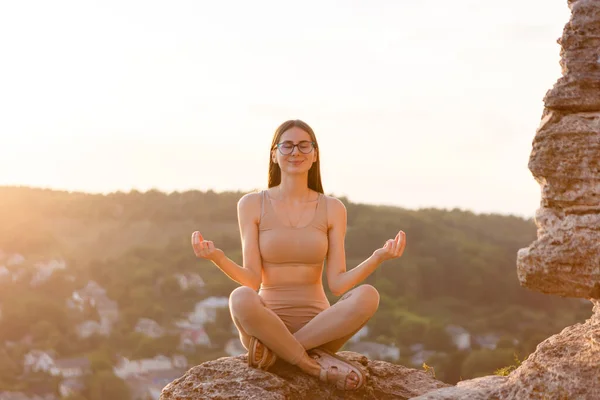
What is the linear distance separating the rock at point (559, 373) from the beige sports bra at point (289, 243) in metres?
1.52

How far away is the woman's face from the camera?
271 inches

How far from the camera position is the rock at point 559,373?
5402 mm

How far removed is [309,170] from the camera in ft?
23.8

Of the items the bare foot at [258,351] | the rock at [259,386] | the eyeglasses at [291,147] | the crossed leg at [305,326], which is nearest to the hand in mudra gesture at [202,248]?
the crossed leg at [305,326]

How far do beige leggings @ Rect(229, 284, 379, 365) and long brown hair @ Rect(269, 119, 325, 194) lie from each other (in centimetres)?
95

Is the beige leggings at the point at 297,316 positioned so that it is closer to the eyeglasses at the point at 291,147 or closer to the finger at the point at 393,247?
the finger at the point at 393,247

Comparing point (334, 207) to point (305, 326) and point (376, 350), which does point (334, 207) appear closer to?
point (305, 326)

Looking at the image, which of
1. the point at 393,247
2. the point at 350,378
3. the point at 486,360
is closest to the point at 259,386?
the point at 350,378

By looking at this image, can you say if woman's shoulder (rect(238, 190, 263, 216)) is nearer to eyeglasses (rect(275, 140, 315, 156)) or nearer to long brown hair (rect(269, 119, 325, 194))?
long brown hair (rect(269, 119, 325, 194))

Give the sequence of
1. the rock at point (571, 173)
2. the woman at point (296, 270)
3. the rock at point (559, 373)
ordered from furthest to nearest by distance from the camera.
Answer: the woman at point (296, 270), the rock at point (559, 373), the rock at point (571, 173)

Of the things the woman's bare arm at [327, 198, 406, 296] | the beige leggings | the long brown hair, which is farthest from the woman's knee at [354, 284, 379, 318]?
the long brown hair

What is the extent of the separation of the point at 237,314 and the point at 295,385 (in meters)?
0.74

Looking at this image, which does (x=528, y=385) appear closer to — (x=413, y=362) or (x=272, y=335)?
(x=272, y=335)

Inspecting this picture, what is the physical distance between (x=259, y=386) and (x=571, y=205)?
2.74 meters
